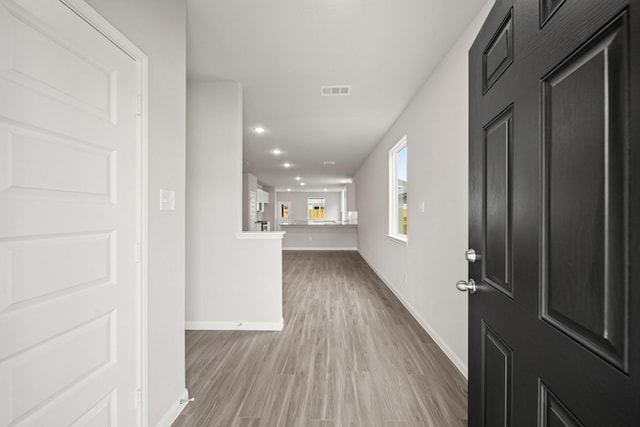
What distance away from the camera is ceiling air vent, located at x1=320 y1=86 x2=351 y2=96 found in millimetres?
2996

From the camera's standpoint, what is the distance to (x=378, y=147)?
543cm

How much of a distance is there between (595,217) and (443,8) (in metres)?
1.95

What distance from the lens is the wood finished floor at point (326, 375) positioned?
1.66m

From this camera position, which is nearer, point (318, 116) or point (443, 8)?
point (443, 8)

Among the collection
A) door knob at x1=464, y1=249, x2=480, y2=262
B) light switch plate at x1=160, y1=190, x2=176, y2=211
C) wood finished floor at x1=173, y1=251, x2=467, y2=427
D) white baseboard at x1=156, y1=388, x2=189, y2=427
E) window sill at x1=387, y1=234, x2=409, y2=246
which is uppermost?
light switch plate at x1=160, y1=190, x2=176, y2=211

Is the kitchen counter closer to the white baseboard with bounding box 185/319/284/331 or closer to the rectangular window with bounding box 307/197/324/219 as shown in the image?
the rectangular window with bounding box 307/197/324/219

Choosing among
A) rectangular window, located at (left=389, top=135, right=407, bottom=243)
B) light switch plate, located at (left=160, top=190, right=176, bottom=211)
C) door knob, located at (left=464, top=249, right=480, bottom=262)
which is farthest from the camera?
rectangular window, located at (left=389, top=135, right=407, bottom=243)

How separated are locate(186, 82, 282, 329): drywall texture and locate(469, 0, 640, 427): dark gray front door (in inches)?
89.0

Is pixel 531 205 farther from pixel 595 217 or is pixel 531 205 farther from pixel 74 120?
pixel 74 120

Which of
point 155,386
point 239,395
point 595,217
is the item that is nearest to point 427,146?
point 595,217

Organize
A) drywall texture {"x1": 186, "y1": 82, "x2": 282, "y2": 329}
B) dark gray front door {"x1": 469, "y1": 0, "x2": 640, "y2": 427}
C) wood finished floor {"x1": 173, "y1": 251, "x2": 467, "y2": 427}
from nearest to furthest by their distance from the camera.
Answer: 1. dark gray front door {"x1": 469, "y1": 0, "x2": 640, "y2": 427}
2. wood finished floor {"x1": 173, "y1": 251, "x2": 467, "y2": 427}
3. drywall texture {"x1": 186, "y1": 82, "x2": 282, "y2": 329}

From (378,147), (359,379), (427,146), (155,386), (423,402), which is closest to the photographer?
(155,386)

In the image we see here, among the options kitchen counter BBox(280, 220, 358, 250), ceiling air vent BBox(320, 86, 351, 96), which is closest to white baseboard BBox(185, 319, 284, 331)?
ceiling air vent BBox(320, 86, 351, 96)

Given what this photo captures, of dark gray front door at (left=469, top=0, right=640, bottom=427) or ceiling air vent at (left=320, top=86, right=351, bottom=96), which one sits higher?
ceiling air vent at (left=320, top=86, right=351, bottom=96)
